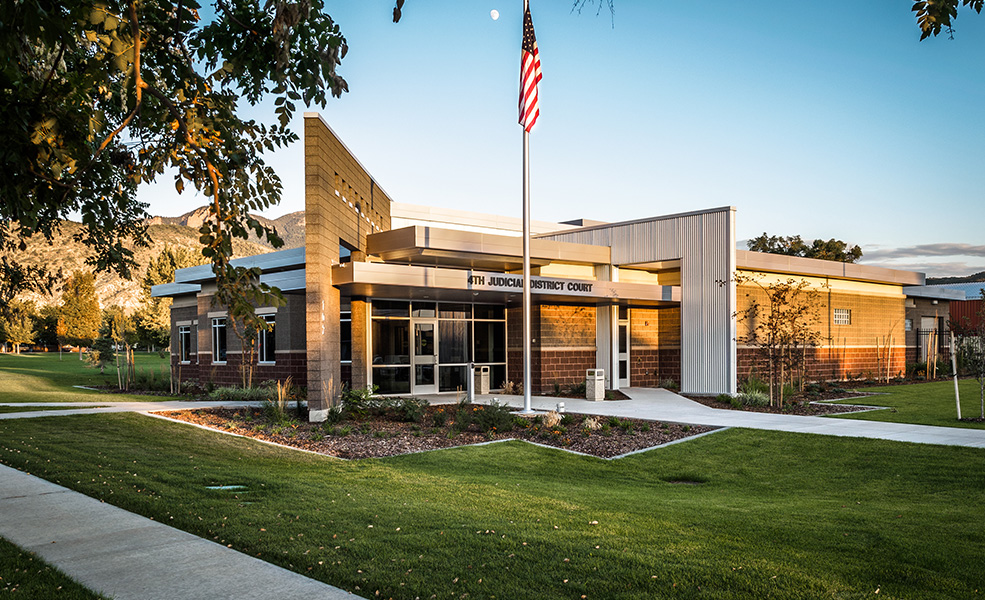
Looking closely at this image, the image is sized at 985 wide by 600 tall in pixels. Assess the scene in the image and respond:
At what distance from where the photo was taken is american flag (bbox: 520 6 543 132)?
1700 centimetres

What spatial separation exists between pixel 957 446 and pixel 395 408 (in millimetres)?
10869

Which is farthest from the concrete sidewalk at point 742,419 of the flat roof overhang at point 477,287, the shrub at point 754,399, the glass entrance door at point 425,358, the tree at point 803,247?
the tree at point 803,247

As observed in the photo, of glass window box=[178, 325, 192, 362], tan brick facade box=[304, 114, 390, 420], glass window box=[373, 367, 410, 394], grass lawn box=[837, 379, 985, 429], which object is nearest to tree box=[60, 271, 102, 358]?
glass window box=[178, 325, 192, 362]

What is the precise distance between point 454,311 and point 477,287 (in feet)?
13.0

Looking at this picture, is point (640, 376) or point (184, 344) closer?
point (640, 376)

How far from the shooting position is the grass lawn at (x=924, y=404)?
15.8 meters

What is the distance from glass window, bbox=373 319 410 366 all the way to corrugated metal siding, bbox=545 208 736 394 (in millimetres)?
8105

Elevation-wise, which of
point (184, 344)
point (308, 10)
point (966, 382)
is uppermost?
point (308, 10)

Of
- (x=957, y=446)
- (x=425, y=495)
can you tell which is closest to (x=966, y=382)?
(x=957, y=446)

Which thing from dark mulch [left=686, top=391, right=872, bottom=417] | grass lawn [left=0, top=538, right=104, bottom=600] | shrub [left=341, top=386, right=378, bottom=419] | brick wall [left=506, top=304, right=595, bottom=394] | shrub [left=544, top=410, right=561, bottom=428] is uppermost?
brick wall [left=506, top=304, right=595, bottom=394]

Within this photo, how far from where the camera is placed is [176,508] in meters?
7.23

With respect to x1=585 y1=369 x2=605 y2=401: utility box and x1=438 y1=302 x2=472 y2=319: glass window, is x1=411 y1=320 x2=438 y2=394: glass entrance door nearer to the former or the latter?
x1=438 y1=302 x2=472 y2=319: glass window

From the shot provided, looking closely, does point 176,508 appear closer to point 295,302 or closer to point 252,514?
point 252,514

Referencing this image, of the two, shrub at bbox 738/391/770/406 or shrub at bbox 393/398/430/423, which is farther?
shrub at bbox 738/391/770/406
